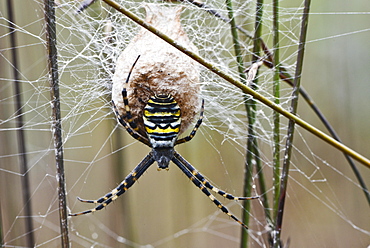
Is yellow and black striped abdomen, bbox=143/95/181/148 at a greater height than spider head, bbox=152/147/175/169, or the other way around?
yellow and black striped abdomen, bbox=143/95/181/148

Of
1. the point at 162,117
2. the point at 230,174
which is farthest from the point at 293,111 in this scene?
the point at 230,174

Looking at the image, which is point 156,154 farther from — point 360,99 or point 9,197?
point 360,99

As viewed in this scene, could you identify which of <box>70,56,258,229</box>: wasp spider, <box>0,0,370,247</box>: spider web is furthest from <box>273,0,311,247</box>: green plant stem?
<box>0,0,370,247</box>: spider web

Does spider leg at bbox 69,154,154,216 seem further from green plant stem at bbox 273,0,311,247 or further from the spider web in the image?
the spider web

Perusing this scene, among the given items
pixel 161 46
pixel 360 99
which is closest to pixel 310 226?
A: pixel 360 99

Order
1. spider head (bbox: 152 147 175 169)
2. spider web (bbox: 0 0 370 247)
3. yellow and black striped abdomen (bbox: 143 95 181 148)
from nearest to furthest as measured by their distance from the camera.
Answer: yellow and black striped abdomen (bbox: 143 95 181 148), spider head (bbox: 152 147 175 169), spider web (bbox: 0 0 370 247)

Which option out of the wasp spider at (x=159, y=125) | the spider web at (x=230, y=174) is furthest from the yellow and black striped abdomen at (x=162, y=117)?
the spider web at (x=230, y=174)

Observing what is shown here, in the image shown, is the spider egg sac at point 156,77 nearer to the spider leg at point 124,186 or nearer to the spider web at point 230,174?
the spider leg at point 124,186
